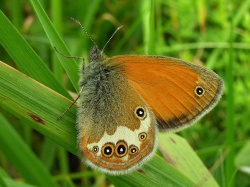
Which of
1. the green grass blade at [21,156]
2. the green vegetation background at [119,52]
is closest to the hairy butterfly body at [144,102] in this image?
the green vegetation background at [119,52]

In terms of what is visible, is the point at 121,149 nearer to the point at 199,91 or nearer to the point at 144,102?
the point at 144,102

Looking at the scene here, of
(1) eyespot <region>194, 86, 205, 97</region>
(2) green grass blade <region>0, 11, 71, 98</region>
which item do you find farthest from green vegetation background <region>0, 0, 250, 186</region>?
(1) eyespot <region>194, 86, 205, 97</region>

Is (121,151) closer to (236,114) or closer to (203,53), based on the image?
(236,114)

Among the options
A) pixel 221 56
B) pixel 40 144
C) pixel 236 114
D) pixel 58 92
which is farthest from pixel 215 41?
pixel 58 92

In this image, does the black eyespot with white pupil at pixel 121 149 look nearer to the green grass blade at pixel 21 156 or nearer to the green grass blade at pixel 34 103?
the green grass blade at pixel 34 103

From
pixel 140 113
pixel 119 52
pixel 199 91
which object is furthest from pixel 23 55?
pixel 119 52

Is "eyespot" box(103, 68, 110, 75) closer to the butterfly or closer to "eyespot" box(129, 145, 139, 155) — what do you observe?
the butterfly
